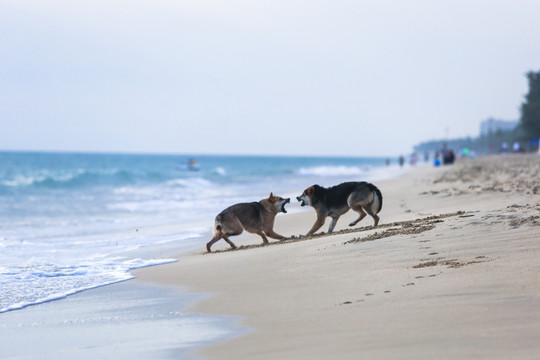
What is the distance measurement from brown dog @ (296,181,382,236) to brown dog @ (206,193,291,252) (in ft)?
1.70

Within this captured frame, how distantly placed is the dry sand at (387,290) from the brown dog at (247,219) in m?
0.79

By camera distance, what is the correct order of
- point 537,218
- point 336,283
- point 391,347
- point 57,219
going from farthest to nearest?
point 57,219 < point 537,218 < point 336,283 < point 391,347

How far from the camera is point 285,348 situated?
4371mm

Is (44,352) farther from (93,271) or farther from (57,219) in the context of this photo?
(57,219)

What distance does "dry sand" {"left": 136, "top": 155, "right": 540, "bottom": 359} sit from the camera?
165 inches

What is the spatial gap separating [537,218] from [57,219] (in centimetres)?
1453

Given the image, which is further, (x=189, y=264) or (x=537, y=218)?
(x=189, y=264)

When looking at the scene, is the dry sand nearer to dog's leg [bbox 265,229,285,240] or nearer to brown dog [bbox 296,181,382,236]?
dog's leg [bbox 265,229,285,240]

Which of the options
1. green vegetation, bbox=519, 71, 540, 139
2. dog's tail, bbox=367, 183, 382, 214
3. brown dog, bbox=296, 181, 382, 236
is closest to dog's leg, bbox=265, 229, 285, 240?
brown dog, bbox=296, 181, 382, 236

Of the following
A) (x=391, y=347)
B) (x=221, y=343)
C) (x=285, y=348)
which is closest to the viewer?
(x=391, y=347)

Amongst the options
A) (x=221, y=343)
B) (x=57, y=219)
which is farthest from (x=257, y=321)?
(x=57, y=219)

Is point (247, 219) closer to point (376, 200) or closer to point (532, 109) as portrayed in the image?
point (376, 200)

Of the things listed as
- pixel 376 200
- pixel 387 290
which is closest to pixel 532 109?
pixel 376 200

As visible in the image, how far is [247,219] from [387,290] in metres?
5.37
